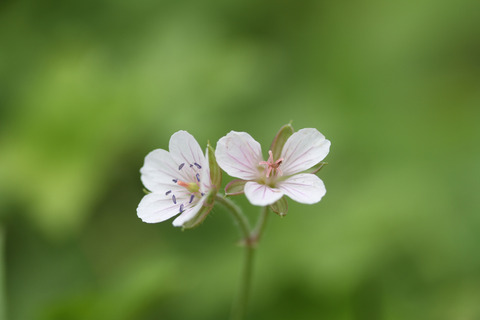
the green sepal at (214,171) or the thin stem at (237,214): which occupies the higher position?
the green sepal at (214,171)

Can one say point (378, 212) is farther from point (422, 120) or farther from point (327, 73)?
point (327, 73)

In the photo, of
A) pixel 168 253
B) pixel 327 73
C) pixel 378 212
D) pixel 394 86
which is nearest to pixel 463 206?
pixel 378 212

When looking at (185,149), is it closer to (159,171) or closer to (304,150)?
(159,171)

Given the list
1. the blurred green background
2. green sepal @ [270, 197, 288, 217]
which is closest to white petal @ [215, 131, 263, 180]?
green sepal @ [270, 197, 288, 217]

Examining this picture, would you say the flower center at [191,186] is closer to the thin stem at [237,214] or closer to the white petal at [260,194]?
the thin stem at [237,214]

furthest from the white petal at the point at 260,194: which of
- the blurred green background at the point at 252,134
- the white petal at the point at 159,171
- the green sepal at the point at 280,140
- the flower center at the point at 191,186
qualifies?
the blurred green background at the point at 252,134

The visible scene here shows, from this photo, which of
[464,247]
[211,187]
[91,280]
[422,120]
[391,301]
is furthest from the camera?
[422,120]
